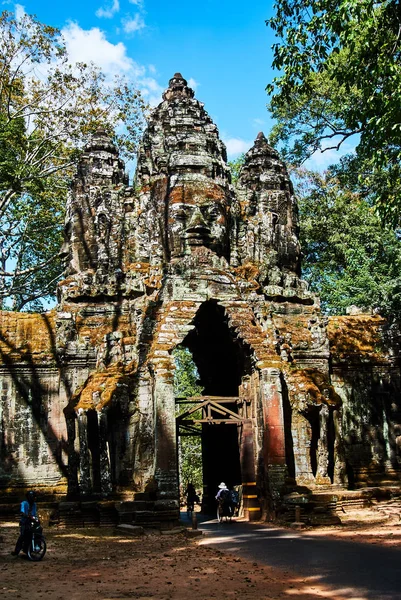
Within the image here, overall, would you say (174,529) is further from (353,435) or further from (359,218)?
(359,218)

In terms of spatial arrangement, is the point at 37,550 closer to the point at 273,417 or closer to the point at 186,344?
the point at 273,417

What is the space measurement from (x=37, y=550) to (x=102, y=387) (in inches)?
219

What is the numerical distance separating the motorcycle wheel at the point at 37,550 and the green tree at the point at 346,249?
1436 cm

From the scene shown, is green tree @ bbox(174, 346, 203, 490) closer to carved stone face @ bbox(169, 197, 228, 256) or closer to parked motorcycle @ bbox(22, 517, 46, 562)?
carved stone face @ bbox(169, 197, 228, 256)

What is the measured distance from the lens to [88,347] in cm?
1772

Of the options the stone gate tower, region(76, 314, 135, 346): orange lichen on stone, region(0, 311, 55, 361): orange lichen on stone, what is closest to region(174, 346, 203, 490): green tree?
the stone gate tower

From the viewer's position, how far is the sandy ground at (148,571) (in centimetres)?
797

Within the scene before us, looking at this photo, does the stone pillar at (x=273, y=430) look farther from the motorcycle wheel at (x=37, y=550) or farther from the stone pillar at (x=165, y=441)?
the motorcycle wheel at (x=37, y=550)

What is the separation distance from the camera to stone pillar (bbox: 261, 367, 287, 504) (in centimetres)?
1518

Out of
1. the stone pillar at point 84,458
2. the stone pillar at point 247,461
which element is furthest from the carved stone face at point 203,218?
the stone pillar at point 84,458

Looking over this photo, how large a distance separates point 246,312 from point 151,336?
2.42 meters

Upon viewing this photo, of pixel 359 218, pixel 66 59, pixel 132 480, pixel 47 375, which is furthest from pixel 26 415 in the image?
pixel 359 218

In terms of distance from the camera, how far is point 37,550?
1082cm

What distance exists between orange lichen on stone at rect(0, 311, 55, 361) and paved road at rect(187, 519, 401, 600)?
7.46m
